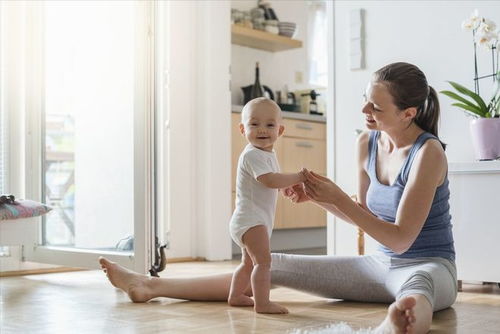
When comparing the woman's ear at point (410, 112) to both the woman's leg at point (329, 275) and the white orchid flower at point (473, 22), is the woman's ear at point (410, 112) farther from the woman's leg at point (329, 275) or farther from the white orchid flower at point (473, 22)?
the white orchid flower at point (473, 22)

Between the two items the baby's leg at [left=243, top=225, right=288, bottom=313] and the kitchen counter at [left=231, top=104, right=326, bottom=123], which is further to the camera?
the kitchen counter at [left=231, top=104, right=326, bottom=123]

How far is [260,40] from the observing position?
17.4ft

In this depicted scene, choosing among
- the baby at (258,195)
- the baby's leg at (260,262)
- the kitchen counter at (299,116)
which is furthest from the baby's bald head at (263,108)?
the kitchen counter at (299,116)

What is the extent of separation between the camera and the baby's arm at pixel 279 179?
2.11m

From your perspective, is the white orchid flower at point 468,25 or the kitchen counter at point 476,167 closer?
the kitchen counter at point 476,167

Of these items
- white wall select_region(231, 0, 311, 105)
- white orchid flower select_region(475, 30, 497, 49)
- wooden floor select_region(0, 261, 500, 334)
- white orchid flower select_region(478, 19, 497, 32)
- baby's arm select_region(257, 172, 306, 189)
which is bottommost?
wooden floor select_region(0, 261, 500, 334)

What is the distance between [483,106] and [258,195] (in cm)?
122

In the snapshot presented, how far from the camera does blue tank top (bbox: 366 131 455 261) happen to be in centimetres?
218

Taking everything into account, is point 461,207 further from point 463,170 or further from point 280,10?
point 280,10

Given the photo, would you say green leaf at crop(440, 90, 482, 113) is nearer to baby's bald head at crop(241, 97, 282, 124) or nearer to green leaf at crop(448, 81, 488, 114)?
green leaf at crop(448, 81, 488, 114)

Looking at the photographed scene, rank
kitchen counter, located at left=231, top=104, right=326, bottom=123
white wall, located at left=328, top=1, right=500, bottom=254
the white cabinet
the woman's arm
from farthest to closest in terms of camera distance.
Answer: kitchen counter, located at left=231, top=104, right=326, bottom=123 < white wall, located at left=328, top=1, right=500, bottom=254 < the white cabinet < the woman's arm

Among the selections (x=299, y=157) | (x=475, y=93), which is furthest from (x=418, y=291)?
(x=299, y=157)

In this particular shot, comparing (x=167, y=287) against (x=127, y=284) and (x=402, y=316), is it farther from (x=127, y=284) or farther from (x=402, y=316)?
(x=402, y=316)

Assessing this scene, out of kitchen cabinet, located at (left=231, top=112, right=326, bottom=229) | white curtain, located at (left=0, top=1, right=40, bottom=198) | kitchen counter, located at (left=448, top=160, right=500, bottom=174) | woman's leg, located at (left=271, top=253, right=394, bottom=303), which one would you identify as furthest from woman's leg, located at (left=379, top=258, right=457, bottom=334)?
kitchen cabinet, located at (left=231, top=112, right=326, bottom=229)
